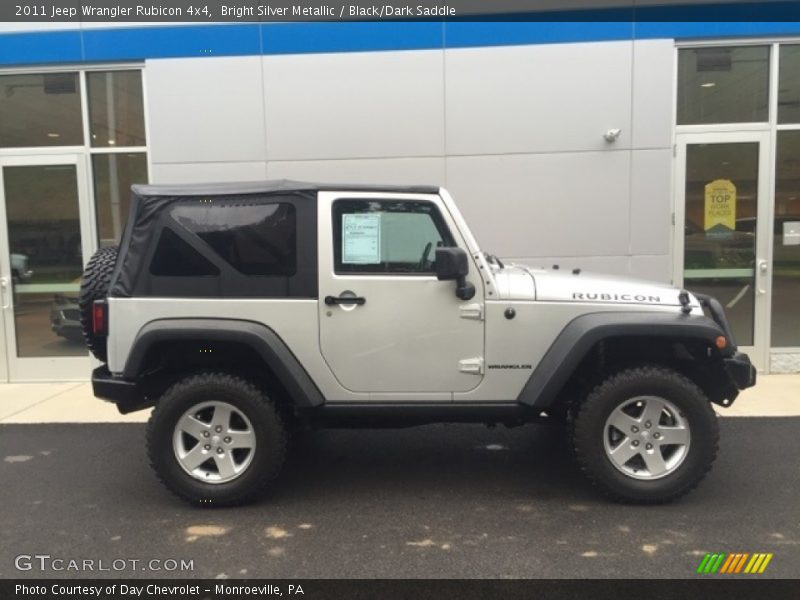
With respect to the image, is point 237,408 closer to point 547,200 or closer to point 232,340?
point 232,340

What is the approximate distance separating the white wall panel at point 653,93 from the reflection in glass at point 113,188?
581 cm

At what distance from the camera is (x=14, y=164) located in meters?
7.48

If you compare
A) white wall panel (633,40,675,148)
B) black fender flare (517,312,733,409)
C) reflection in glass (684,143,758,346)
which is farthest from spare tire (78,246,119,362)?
reflection in glass (684,143,758,346)

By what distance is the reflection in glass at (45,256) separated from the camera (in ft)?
24.7

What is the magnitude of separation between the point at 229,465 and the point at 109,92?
5.61 meters

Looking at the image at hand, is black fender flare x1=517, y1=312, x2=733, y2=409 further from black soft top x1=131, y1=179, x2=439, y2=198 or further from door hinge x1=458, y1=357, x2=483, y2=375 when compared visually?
black soft top x1=131, y1=179, x2=439, y2=198

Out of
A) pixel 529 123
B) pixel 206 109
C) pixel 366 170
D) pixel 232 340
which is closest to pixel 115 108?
pixel 206 109

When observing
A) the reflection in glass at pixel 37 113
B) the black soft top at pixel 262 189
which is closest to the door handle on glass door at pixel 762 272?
the black soft top at pixel 262 189

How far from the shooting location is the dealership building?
273 inches

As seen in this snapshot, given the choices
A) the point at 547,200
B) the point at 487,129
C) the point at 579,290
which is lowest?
the point at 579,290

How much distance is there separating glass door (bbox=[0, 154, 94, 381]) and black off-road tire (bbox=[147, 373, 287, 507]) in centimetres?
451

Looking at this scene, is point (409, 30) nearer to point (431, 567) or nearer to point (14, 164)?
point (14, 164)

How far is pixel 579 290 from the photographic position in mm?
3801

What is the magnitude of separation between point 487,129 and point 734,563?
5119 mm
